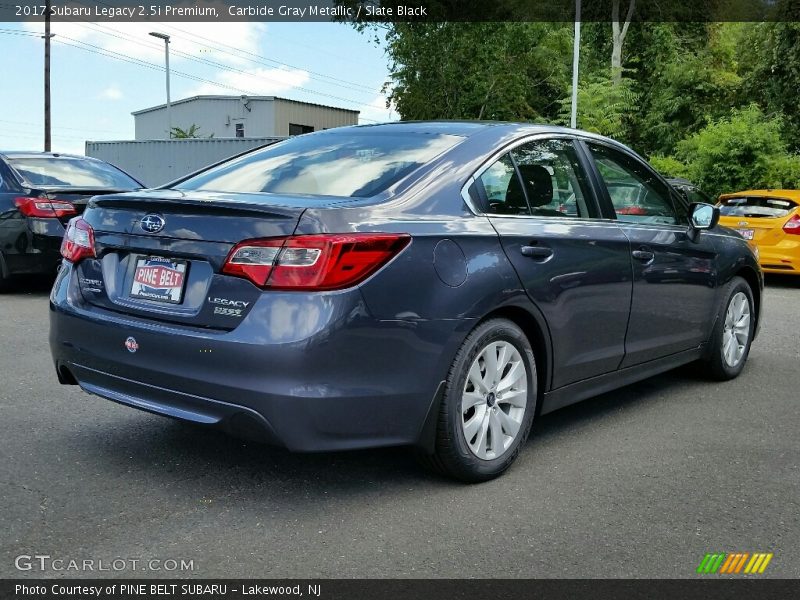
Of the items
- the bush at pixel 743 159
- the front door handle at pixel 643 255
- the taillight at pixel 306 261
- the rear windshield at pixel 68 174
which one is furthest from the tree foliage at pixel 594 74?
the taillight at pixel 306 261

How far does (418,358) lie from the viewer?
360 cm

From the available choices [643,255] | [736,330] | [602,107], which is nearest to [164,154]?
[602,107]

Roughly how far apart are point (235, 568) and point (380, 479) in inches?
41.9

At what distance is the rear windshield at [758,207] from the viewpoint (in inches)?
507

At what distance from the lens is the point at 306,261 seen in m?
3.38

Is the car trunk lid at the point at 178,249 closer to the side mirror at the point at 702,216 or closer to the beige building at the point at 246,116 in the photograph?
the side mirror at the point at 702,216

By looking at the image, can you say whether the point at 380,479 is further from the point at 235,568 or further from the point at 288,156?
the point at 288,156

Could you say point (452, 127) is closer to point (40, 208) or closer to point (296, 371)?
point (296, 371)

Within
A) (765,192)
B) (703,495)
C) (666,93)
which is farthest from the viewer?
(666,93)

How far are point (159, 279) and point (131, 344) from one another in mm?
290

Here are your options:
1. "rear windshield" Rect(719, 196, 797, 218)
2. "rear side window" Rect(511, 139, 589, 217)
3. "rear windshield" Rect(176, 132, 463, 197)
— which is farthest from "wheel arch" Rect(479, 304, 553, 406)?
"rear windshield" Rect(719, 196, 797, 218)

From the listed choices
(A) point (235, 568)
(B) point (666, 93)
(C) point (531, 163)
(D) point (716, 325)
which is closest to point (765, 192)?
(D) point (716, 325)

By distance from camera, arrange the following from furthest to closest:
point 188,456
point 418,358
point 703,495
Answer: point 188,456, point 703,495, point 418,358

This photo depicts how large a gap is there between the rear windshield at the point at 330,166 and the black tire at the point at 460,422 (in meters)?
0.77
